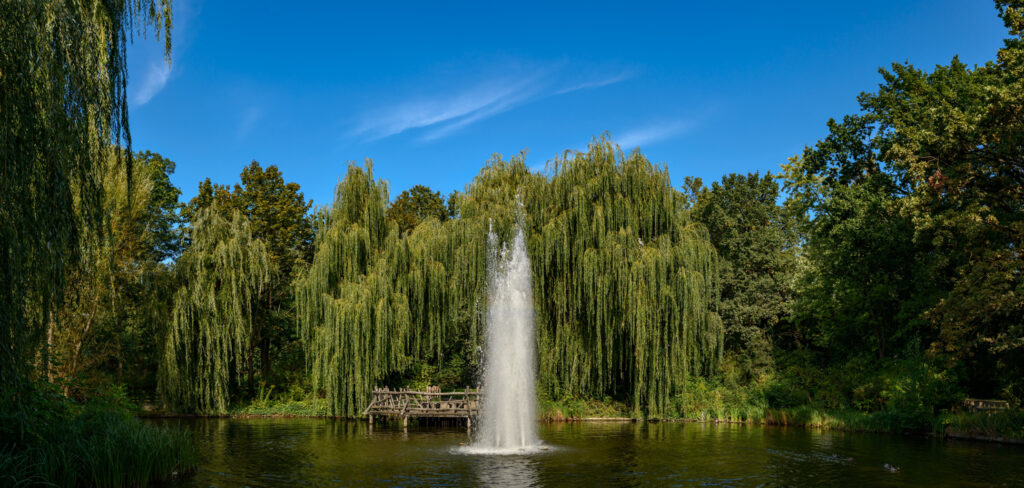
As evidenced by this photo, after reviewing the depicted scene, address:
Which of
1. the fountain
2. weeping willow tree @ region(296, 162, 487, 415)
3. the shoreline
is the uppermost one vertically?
weeping willow tree @ region(296, 162, 487, 415)

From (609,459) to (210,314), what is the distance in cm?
1884

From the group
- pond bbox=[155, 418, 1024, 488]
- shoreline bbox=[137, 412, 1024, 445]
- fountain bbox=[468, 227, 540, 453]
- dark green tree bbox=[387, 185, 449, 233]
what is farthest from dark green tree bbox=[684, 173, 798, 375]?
dark green tree bbox=[387, 185, 449, 233]

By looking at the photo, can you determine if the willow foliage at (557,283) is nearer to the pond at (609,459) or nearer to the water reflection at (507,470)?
the pond at (609,459)

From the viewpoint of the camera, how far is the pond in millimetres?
13094

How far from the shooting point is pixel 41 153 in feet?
26.7

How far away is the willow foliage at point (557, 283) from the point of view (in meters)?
24.7

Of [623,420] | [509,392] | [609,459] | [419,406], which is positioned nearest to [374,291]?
[419,406]

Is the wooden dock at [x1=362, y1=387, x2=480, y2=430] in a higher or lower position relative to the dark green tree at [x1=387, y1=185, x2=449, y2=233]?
lower

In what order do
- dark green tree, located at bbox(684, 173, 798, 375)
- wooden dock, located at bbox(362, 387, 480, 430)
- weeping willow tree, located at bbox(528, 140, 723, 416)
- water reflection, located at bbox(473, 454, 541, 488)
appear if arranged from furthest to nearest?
dark green tree, located at bbox(684, 173, 798, 375), wooden dock, located at bbox(362, 387, 480, 430), weeping willow tree, located at bbox(528, 140, 723, 416), water reflection, located at bbox(473, 454, 541, 488)

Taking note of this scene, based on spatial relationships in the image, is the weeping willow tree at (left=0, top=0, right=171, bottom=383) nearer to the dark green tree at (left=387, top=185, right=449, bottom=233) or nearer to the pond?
the pond

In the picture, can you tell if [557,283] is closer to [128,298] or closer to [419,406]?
[419,406]

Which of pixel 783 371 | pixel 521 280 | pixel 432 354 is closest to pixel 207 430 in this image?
pixel 432 354

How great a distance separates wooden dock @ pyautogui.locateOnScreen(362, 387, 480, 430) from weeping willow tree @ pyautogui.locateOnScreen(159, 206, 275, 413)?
22.2 feet

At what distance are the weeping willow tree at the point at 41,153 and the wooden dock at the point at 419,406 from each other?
17.1 m
